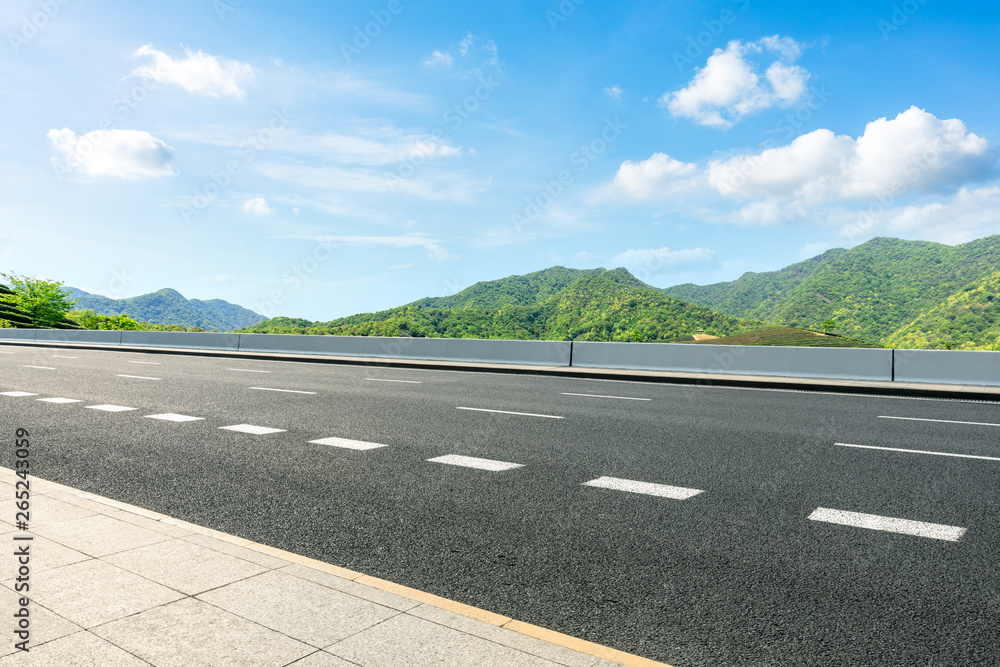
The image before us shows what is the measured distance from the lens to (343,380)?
17.7 m

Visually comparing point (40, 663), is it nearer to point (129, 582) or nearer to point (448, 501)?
point (129, 582)

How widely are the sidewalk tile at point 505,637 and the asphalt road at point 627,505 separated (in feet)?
1.32

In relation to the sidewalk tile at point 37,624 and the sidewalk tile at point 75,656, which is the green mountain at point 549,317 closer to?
the sidewalk tile at point 37,624

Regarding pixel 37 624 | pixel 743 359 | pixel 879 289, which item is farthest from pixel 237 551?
pixel 879 289

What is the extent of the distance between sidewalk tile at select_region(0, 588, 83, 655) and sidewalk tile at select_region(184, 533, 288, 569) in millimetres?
1093

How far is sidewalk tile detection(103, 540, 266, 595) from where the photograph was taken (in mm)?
3893

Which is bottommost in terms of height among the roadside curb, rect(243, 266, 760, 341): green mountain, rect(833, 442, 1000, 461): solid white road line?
rect(833, 442, 1000, 461): solid white road line

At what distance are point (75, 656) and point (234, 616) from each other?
686 millimetres

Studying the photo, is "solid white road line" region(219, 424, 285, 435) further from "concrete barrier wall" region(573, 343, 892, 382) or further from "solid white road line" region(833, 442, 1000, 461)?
"concrete barrier wall" region(573, 343, 892, 382)

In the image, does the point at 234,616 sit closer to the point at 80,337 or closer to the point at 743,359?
the point at 743,359

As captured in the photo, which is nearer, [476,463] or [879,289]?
[476,463]

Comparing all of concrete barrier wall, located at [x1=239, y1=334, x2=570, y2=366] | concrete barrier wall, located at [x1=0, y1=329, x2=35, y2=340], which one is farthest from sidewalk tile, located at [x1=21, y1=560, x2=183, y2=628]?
concrete barrier wall, located at [x1=0, y1=329, x2=35, y2=340]

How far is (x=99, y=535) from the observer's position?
4.74 meters

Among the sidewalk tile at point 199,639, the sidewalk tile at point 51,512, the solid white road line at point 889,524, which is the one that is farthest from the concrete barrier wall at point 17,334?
the solid white road line at point 889,524
